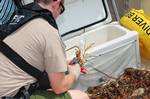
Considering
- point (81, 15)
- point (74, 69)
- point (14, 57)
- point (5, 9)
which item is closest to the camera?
point (14, 57)

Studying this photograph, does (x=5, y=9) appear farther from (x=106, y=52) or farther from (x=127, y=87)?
(x=127, y=87)

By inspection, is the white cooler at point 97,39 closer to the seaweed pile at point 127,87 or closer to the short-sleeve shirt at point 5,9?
the seaweed pile at point 127,87

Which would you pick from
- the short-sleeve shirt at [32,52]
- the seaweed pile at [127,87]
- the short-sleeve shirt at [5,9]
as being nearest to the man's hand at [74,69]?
the short-sleeve shirt at [32,52]

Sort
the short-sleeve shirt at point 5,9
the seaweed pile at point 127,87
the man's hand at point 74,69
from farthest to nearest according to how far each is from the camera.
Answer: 1. the seaweed pile at point 127,87
2. the short-sleeve shirt at point 5,9
3. the man's hand at point 74,69

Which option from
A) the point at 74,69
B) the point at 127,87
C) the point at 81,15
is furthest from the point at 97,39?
the point at 74,69

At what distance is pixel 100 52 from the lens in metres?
1.96

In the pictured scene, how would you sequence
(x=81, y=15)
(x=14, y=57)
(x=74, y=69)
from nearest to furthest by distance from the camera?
(x=14, y=57), (x=74, y=69), (x=81, y=15)

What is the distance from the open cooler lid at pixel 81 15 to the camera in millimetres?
2166

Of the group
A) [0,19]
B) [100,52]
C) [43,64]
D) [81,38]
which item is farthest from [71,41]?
[43,64]

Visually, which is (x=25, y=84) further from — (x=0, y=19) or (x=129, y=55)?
(x=129, y=55)

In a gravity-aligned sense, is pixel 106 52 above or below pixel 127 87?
above

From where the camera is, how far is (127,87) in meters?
2.02

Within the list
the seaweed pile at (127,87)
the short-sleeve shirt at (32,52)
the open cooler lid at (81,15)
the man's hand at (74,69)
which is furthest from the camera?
the open cooler lid at (81,15)

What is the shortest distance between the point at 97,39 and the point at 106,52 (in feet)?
Result: 1.02
